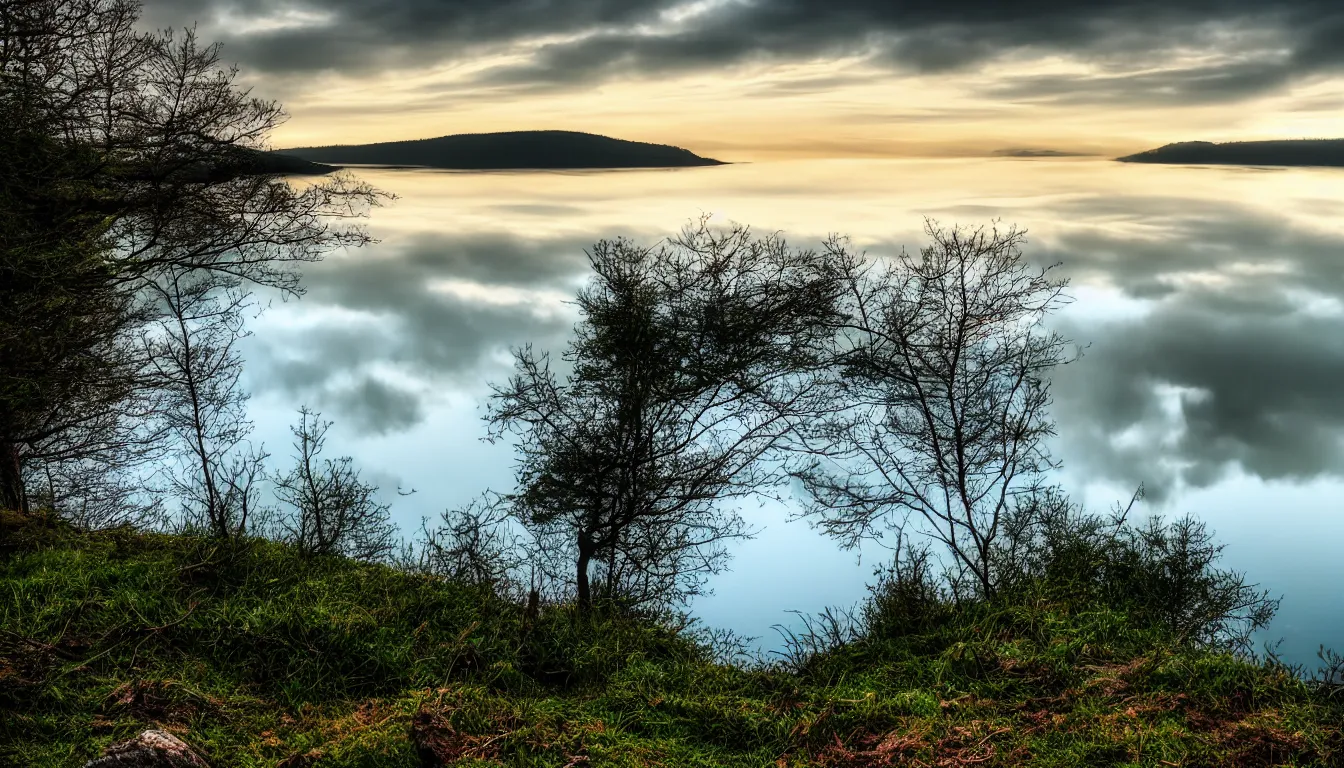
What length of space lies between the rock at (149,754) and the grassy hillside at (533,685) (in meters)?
0.62

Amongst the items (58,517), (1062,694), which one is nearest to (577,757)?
(1062,694)

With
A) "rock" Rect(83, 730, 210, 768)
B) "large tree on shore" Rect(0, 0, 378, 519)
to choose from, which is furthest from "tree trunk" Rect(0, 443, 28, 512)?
"rock" Rect(83, 730, 210, 768)

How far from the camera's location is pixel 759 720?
737 cm

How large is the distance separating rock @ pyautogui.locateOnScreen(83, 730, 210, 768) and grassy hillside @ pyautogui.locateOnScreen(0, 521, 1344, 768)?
62 cm

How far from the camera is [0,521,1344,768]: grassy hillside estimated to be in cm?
682

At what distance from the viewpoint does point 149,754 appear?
583 cm

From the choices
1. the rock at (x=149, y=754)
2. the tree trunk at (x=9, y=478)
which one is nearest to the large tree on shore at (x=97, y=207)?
the tree trunk at (x=9, y=478)

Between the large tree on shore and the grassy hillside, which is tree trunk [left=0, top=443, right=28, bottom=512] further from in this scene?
the grassy hillside

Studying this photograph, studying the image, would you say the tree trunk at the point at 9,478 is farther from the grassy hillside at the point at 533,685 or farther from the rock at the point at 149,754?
the rock at the point at 149,754

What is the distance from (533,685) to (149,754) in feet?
10.5

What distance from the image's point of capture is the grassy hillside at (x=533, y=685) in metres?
6.82

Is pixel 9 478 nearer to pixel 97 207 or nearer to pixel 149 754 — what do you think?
pixel 97 207

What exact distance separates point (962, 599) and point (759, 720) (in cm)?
346

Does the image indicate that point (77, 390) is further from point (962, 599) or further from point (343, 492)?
point (962, 599)
